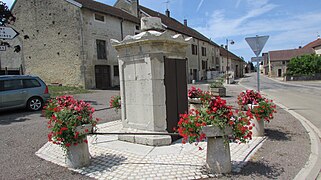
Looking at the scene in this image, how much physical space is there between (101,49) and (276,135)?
18360mm

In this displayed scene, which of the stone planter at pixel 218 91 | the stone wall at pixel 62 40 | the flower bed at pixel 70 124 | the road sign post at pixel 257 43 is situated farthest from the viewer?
the stone wall at pixel 62 40

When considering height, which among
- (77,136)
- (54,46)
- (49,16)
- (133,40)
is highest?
(49,16)

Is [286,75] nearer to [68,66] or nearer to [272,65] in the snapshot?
[272,65]

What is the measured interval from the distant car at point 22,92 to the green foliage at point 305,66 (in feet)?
126

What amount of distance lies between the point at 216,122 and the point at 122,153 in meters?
2.16

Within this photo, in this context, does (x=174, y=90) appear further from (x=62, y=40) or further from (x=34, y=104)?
(x=62, y=40)

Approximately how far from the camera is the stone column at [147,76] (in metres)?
4.84

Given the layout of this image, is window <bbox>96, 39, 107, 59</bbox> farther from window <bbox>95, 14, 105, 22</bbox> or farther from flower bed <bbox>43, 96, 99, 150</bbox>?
flower bed <bbox>43, 96, 99, 150</bbox>

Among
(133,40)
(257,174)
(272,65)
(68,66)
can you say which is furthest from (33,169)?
(272,65)

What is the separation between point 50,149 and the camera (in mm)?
5023

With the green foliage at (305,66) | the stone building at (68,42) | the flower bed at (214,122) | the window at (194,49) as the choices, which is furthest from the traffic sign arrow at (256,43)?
the green foliage at (305,66)

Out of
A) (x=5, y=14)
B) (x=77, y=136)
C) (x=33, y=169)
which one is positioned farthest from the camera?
(x=5, y=14)

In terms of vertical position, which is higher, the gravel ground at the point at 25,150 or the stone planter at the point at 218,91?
the stone planter at the point at 218,91

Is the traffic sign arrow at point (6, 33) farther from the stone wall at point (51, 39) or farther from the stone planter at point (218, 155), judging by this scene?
the stone wall at point (51, 39)
